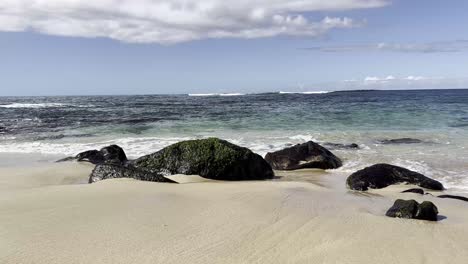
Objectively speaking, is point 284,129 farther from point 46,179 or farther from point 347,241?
point 347,241

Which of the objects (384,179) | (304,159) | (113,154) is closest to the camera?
(384,179)

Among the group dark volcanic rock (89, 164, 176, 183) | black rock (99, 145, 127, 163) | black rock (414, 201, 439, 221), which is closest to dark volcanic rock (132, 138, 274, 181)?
dark volcanic rock (89, 164, 176, 183)

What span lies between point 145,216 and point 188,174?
4068 mm

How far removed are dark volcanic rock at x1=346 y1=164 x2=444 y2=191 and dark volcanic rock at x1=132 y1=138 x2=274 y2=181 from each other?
78.3 inches

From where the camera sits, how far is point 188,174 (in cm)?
917

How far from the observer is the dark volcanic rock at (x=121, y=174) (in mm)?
7762

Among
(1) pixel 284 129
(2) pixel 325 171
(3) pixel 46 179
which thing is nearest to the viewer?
(3) pixel 46 179

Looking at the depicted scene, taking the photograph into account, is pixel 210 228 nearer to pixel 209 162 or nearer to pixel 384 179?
pixel 209 162

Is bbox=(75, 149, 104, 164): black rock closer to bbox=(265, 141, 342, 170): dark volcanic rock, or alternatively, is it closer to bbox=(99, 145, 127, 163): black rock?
bbox=(99, 145, 127, 163): black rock

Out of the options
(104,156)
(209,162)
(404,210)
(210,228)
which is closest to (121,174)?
(209,162)

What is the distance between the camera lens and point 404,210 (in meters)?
5.74

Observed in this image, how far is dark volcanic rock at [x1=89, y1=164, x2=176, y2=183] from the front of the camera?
776 cm

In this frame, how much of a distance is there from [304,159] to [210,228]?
679 cm

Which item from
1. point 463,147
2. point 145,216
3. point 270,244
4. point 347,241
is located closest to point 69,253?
point 145,216
